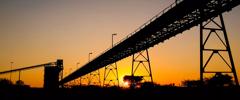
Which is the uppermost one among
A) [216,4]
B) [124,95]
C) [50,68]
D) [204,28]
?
[216,4]

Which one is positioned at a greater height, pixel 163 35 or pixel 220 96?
pixel 163 35

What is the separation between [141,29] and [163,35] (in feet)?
7.17

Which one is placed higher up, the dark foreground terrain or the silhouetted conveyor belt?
the silhouetted conveyor belt

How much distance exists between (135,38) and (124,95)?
33.9 feet

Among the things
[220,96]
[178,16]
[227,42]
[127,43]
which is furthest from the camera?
[127,43]

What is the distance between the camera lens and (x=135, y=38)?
30.4 meters

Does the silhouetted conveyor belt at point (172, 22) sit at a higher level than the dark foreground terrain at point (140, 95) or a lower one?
higher

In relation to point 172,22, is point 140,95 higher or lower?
lower

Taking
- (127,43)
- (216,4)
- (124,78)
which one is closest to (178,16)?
(216,4)

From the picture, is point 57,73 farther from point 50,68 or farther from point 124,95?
point 124,95

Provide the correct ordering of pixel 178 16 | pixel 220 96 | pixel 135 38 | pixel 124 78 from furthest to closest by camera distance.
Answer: pixel 124 78
pixel 135 38
pixel 178 16
pixel 220 96

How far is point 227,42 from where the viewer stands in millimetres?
20062

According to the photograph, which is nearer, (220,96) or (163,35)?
(220,96)

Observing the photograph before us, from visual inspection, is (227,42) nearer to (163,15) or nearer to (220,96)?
(220,96)
